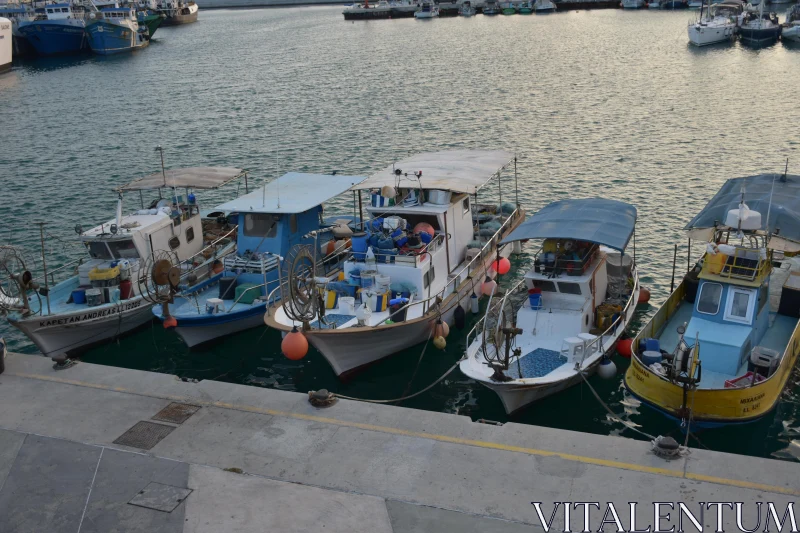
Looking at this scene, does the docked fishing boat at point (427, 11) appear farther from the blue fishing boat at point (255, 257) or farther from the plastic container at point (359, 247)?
the plastic container at point (359, 247)

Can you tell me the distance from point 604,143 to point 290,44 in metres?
67.6

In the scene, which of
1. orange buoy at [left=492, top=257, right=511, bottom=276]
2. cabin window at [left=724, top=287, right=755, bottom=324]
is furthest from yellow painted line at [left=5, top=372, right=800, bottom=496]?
orange buoy at [left=492, top=257, right=511, bottom=276]

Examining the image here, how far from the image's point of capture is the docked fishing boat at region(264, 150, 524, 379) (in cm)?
1984

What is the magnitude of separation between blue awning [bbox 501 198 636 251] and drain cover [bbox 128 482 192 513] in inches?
417

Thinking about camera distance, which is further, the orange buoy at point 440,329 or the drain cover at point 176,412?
the orange buoy at point 440,329

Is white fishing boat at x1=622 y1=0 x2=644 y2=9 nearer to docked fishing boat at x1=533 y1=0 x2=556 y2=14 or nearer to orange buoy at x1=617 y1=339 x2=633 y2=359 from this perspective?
docked fishing boat at x1=533 y1=0 x2=556 y2=14

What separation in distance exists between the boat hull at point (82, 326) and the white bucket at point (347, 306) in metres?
6.01

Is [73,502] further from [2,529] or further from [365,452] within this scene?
[365,452]

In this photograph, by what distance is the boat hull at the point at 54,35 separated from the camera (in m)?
103

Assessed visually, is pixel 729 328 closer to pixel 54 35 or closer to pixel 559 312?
pixel 559 312

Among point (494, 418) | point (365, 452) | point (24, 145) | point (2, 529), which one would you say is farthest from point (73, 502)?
point (24, 145)

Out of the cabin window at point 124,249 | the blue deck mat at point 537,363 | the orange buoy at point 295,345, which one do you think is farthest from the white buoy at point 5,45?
the blue deck mat at point 537,363

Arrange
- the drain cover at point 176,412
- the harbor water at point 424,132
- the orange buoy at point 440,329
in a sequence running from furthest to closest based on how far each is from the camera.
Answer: the harbor water at point 424,132 < the orange buoy at point 440,329 < the drain cover at point 176,412

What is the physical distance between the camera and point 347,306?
2097 cm
